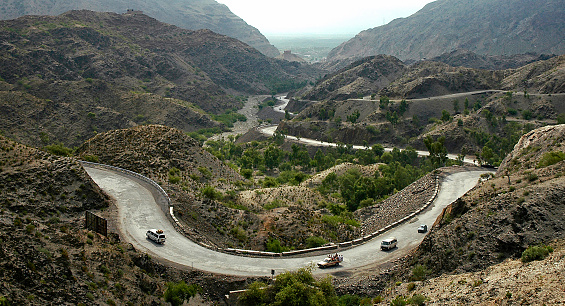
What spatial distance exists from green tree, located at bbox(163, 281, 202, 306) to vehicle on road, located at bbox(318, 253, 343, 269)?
9.82 meters

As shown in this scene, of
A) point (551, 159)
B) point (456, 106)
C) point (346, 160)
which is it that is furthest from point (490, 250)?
point (456, 106)

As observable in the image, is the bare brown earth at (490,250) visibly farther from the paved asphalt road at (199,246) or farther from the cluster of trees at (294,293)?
the cluster of trees at (294,293)

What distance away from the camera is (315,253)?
39.3m

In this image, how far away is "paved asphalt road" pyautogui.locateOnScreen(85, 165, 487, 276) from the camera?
3600 centimetres

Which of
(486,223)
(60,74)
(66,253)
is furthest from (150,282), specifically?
(60,74)

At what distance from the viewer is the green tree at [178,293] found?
3105 centimetres

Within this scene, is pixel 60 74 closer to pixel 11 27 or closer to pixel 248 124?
pixel 11 27

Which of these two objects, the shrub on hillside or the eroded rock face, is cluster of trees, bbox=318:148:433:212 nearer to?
the eroded rock face

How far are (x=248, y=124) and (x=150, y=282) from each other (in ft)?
495

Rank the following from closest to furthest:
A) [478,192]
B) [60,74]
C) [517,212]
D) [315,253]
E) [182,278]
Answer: [517,212], [182,278], [478,192], [315,253], [60,74]

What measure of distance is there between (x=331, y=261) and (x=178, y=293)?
11.9 metres

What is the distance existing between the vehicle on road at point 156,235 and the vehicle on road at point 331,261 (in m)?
12.6

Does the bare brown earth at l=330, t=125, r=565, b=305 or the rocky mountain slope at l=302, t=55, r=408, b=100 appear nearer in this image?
the bare brown earth at l=330, t=125, r=565, b=305

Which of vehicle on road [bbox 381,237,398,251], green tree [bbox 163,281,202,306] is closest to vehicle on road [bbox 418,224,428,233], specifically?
vehicle on road [bbox 381,237,398,251]
